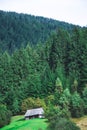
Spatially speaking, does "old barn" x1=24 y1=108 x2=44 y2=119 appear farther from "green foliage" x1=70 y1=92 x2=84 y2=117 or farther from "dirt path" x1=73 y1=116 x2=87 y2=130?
"dirt path" x1=73 y1=116 x2=87 y2=130

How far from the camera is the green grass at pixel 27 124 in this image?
284 feet

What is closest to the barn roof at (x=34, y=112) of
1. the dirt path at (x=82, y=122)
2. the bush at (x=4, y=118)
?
the bush at (x=4, y=118)

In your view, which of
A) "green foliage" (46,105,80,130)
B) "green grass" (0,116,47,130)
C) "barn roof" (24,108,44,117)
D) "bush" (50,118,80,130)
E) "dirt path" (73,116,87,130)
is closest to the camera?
"bush" (50,118,80,130)

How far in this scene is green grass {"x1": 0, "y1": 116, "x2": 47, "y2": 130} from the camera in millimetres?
86650

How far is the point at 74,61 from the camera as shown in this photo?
118m

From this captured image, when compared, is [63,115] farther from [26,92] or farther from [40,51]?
[40,51]

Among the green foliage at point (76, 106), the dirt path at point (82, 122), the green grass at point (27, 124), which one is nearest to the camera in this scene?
the dirt path at point (82, 122)

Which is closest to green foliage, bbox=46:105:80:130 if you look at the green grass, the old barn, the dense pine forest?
the dense pine forest

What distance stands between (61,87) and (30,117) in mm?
11841

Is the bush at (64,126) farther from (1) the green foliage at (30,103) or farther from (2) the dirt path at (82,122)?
(1) the green foliage at (30,103)

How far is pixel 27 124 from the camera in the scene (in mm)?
91188

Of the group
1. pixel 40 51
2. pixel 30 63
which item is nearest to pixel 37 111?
pixel 30 63

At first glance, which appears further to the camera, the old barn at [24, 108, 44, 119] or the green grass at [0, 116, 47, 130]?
the old barn at [24, 108, 44, 119]

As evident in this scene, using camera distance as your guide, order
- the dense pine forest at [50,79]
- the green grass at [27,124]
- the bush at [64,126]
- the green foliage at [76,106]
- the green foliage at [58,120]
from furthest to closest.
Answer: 1. the dense pine forest at [50,79]
2. the green foliage at [76,106]
3. the green grass at [27,124]
4. the green foliage at [58,120]
5. the bush at [64,126]
